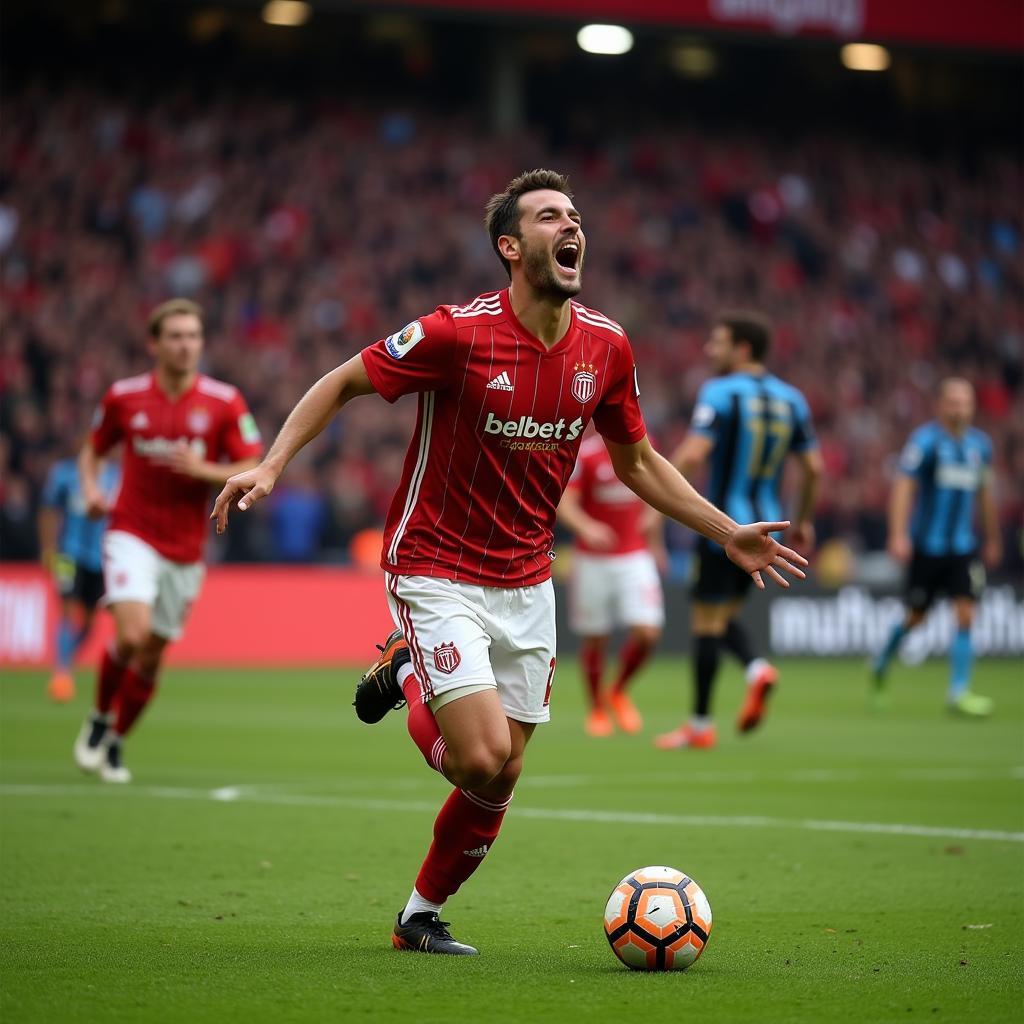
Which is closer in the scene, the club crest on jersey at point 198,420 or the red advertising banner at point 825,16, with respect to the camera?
the club crest on jersey at point 198,420

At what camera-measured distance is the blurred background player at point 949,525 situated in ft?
52.8

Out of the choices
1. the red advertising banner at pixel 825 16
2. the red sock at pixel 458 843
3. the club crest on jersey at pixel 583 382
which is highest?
the red advertising banner at pixel 825 16

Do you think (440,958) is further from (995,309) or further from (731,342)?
(995,309)

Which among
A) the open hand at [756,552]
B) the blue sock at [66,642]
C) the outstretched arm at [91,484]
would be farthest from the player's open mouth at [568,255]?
the blue sock at [66,642]

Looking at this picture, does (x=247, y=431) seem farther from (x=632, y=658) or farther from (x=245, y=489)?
(x=245, y=489)

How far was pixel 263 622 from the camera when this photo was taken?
21.9 meters

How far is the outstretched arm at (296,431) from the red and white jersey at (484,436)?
0.42 feet

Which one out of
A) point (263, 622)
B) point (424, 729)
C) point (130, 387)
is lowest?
point (424, 729)

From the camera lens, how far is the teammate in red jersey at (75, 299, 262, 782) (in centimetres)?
1026

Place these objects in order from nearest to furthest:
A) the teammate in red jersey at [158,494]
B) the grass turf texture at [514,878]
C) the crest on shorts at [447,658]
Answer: the grass turf texture at [514,878], the crest on shorts at [447,658], the teammate in red jersey at [158,494]

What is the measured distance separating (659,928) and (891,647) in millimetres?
11314

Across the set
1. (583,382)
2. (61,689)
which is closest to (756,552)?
(583,382)

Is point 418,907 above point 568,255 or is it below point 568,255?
below

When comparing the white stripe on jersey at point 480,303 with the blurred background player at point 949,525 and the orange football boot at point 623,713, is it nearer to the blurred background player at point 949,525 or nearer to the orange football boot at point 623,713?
the orange football boot at point 623,713
